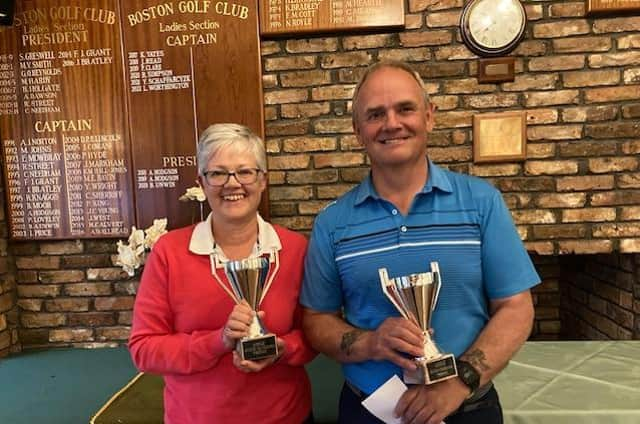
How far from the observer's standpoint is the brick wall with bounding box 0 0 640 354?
2.22 metres

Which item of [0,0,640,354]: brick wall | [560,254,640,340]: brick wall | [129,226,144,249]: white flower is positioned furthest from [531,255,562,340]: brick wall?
[129,226,144,249]: white flower

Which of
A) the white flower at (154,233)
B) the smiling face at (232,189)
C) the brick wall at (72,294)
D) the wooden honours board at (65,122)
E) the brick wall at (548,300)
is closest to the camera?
the smiling face at (232,189)

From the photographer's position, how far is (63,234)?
2475 mm

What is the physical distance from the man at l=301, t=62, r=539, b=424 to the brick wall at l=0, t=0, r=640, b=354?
100cm

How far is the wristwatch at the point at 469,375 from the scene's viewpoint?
3.88ft

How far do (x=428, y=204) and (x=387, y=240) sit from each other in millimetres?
144

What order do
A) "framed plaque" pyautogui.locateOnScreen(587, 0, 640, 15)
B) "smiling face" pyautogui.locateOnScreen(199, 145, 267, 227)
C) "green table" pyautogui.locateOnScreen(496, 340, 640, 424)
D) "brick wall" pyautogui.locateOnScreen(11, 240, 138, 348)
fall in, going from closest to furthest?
"smiling face" pyautogui.locateOnScreen(199, 145, 267, 227), "green table" pyautogui.locateOnScreen(496, 340, 640, 424), "framed plaque" pyautogui.locateOnScreen(587, 0, 640, 15), "brick wall" pyautogui.locateOnScreen(11, 240, 138, 348)

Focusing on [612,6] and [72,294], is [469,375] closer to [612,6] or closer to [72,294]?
[612,6]

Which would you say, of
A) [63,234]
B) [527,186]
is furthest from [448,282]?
[63,234]

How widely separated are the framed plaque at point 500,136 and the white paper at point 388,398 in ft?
4.35

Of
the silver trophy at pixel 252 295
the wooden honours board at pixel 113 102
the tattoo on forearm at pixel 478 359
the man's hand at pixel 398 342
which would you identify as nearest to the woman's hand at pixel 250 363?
the silver trophy at pixel 252 295

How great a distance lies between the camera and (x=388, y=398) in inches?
49.2

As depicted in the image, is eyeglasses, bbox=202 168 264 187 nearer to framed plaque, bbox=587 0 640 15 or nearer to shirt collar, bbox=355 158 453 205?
shirt collar, bbox=355 158 453 205

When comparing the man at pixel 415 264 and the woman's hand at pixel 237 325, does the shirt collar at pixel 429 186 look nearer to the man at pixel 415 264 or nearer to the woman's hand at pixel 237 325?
the man at pixel 415 264
